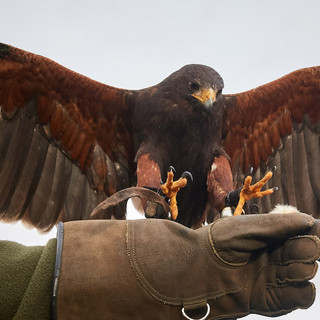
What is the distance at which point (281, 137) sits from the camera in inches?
208

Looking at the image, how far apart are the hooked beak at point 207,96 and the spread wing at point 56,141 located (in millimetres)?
718

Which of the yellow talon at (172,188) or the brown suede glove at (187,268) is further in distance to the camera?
the yellow talon at (172,188)

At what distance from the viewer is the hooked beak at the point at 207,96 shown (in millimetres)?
4344

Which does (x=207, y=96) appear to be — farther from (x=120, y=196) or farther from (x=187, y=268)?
(x=187, y=268)

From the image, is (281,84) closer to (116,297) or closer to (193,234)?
(193,234)

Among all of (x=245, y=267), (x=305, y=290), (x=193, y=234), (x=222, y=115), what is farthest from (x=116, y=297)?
(x=222, y=115)

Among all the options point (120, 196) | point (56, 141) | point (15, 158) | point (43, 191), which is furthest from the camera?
point (56, 141)

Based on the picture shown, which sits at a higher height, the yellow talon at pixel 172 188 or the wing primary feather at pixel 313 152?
the wing primary feather at pixel 313 152

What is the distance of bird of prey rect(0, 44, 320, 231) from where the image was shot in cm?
449

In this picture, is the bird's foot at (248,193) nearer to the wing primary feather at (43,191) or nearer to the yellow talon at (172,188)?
the yellow talon at (172,188)

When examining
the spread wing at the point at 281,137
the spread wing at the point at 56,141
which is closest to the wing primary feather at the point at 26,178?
the spread wing at the point at 56,141

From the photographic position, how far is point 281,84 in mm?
4867

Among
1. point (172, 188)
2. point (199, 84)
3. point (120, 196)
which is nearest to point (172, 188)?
Answer: point (172, 188)

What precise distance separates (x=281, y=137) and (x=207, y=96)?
125cm
